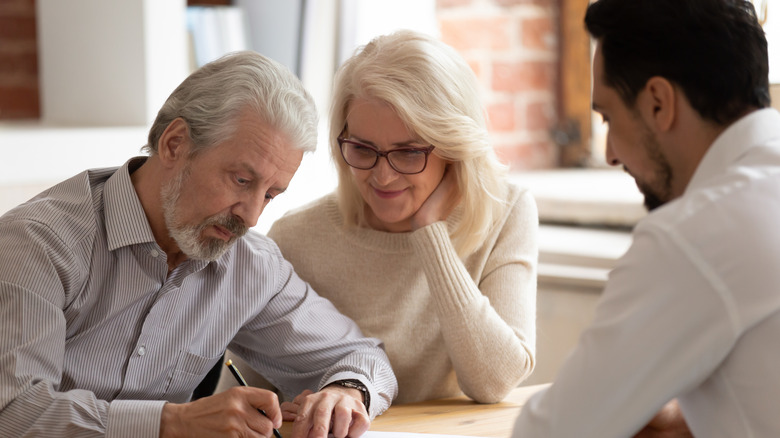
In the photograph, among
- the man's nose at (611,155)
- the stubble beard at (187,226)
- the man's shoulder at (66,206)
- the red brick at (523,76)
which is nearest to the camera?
the man's nose at (611,155)

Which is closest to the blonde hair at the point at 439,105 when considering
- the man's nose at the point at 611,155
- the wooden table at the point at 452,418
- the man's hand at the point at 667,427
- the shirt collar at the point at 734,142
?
the wooden table at the point at 452,418

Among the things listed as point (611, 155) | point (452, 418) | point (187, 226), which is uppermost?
point (611, 155)

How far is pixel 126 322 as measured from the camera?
5.33ft

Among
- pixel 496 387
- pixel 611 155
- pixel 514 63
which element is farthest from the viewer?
pixel 514 63

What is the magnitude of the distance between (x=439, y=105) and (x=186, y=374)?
2.57 ft

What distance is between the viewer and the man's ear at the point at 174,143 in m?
1.64

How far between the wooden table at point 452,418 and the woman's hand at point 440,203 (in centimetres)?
41

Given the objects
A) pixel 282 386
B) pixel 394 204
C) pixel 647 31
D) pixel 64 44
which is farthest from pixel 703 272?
pixel 64 44

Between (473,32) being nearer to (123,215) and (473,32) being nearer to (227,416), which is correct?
(123,215)

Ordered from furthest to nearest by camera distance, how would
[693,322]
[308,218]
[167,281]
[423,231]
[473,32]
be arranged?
1. [473,32]
2. [308,218]
3. [423,231]
4. [167,281]
5. [693,322]

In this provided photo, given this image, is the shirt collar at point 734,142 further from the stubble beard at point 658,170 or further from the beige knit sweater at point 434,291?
the beige knit sweater at point 434,291

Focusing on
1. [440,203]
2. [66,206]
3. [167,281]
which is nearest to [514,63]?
[440,203]

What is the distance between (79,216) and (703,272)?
1087 mm

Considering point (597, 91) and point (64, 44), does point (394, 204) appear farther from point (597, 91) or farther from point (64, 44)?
point (64, 44)
